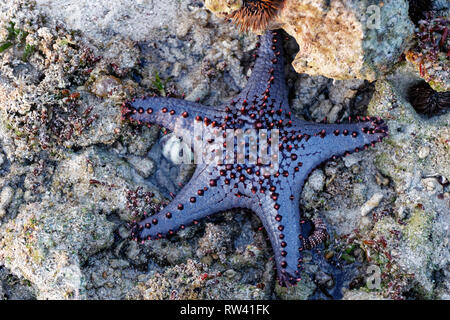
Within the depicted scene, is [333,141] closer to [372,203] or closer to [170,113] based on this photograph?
[372,203]

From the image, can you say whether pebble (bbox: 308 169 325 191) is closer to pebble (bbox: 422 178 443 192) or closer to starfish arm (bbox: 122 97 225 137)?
pebble (bbox: 422 178 443 192)

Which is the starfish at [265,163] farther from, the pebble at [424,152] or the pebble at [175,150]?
the pebble at [424,152]

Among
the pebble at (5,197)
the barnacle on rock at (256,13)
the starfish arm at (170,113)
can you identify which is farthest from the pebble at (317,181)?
the pebble at (5,197)

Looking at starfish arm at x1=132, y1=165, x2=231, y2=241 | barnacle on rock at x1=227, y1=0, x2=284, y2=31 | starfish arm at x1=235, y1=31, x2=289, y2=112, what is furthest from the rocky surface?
barnacle on rock at x1=227, y1=0, x2=284, y2=31

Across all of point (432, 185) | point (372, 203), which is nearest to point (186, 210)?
point (372, 203)
